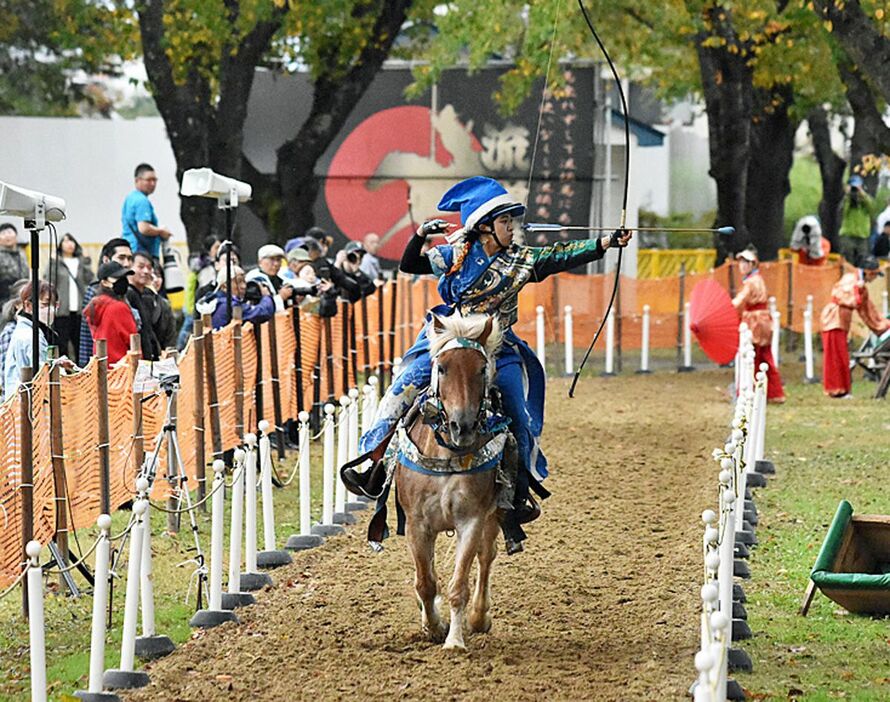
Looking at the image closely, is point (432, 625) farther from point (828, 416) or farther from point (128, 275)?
point (828, 416)

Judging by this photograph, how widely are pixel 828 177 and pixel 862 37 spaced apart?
22.8 meters

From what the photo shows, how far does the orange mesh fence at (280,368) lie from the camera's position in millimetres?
10703

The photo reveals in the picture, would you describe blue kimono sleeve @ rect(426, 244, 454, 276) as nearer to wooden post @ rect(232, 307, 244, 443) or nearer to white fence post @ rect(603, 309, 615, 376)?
wooden post @ rect(232, 307, 244, 443)

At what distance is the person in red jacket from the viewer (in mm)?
13781

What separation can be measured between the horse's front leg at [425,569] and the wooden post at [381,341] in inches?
470

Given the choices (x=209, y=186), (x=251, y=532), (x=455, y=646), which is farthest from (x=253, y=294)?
(x=455, y=646)

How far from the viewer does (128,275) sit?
14.3 meters

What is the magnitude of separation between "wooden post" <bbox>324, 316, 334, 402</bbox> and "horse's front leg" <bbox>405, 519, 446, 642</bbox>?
29.4 feet

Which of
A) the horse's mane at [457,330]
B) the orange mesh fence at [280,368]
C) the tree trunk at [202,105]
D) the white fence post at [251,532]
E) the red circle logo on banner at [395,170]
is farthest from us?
the red circle logo on banner at [395,170]

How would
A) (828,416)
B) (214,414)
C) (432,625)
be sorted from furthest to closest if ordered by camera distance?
(828,416) < (214,414) < (432,625)

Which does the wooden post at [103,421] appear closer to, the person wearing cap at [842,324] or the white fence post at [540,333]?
the person wearing cap at [842,324]

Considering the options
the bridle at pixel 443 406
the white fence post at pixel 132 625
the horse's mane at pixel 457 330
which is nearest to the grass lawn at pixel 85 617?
the white fence post at pixel 132 625

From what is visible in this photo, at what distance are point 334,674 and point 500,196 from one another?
2.82m

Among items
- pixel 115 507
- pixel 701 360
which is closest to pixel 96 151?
pixel 701 360
